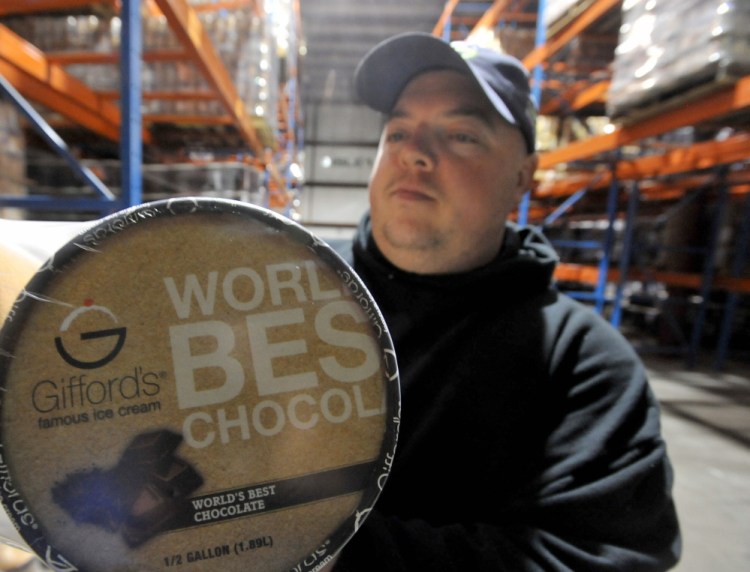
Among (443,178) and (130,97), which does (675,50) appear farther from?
(130,97)

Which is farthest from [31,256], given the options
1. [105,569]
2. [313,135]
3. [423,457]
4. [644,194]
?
[313,135]

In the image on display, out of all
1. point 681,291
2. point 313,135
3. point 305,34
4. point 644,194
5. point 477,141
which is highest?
point 305,34

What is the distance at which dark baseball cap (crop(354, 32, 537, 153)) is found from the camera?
74 cm

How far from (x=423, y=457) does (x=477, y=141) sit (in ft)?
1.70

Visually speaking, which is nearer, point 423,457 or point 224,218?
point 224,218

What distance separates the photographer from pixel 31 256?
33 centimetres

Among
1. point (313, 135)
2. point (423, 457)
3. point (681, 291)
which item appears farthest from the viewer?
point (313, 135)

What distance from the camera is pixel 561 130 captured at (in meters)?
3.60

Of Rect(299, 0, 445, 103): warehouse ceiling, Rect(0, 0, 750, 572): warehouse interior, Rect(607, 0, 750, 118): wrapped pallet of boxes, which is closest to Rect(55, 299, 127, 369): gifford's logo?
Rect(0, 0, 750, 572): warehouse interior

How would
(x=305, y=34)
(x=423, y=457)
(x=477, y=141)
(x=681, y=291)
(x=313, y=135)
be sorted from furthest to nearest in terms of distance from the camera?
1. (x=313, y=135)
2. (x=305, y=34)
3. (x=681, y=291)
4. (x=477, y=141)
5. (x=423, y=457)

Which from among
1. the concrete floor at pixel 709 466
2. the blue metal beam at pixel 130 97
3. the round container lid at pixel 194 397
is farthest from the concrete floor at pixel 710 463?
the blue metal beam at pixel 130 97

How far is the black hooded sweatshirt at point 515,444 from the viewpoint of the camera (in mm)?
477

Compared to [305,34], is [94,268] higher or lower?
lower

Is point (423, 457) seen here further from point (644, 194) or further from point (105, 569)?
point (644, 194)
